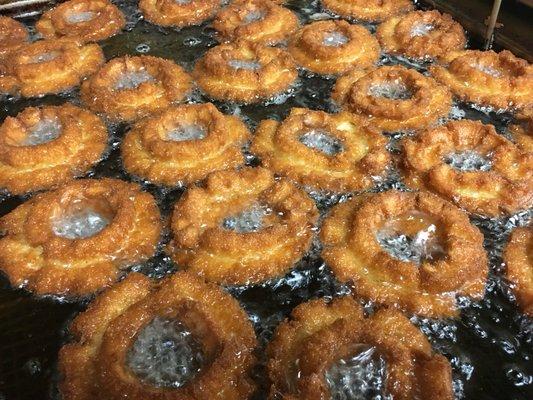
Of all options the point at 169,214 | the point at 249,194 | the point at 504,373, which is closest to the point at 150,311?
the point at 169,214

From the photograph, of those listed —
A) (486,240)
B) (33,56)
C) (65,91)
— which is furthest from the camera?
(33,56)

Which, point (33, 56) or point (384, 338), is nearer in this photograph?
point (384, 338)

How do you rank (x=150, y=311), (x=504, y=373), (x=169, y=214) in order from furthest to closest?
(x=169, y=214)
(x=150, y=311)
(x=504, y=373)

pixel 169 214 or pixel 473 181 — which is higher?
pixel 473 181

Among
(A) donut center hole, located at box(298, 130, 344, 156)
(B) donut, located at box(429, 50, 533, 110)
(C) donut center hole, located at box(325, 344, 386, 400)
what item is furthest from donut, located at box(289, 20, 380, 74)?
(C) donut center hole, located at box(325, 344, 386, 400)

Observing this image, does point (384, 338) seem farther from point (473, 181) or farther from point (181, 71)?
point (181, 71)

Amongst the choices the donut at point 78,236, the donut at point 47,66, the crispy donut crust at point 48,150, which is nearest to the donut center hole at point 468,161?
the donut at point 78,236

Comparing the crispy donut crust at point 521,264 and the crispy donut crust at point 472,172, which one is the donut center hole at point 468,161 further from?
the crispy donut crust at point 521,264

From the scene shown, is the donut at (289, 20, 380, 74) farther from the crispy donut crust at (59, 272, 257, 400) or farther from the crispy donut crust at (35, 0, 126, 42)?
the crispy donut crust at (59, 272, 257, 400)
